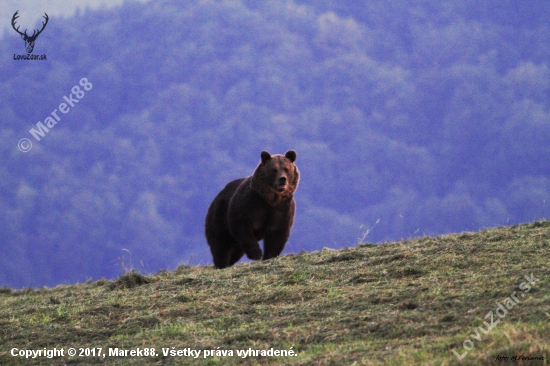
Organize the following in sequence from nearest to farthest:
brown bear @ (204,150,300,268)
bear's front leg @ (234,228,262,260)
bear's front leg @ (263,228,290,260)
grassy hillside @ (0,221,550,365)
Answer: grassy hillside @ (0,221,550,365) < brown bear @ (204,150,300,268) < bear's front leg @ (234,228,262,260) < bear's front leg @ (263,228,290,260)

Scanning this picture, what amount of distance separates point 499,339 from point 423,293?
6.04 ft

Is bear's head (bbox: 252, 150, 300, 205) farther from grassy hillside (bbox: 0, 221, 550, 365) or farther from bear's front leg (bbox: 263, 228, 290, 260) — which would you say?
Result: grassy hillside (bbox: 0, 221, 550, 365)

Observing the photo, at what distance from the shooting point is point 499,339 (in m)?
5.95

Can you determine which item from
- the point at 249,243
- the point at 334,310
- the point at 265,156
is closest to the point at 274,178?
the point at 265,156

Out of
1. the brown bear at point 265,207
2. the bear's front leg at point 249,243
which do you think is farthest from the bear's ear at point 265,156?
the bear's front leg at point 249,243

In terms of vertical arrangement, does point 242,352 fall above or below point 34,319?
below

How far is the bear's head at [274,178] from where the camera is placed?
492 inches

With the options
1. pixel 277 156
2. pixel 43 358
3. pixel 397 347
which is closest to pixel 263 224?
pixel 277 156

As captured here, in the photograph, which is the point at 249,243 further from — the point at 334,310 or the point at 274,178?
the point at 334,310

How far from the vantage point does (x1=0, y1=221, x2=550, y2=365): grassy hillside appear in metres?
6.33

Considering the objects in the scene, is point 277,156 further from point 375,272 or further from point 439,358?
point 439,358

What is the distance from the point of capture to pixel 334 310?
7.75m

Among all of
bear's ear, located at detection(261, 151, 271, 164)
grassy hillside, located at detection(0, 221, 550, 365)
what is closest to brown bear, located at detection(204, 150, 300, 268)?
bear's ear, located at detection(261, 151, 271, 164)

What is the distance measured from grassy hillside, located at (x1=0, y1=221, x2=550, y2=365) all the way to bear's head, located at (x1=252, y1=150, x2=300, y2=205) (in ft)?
5.59
